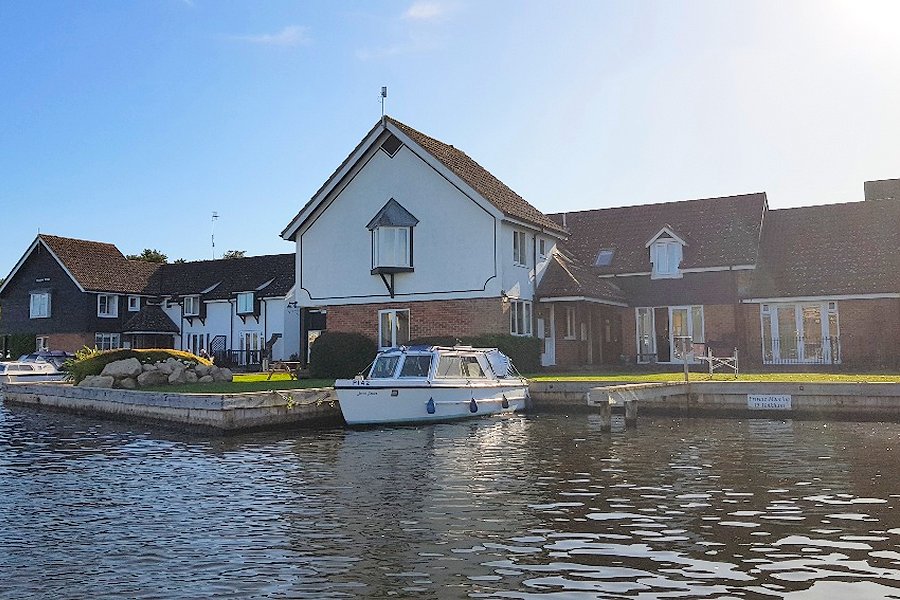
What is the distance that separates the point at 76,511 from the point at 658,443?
11743mm

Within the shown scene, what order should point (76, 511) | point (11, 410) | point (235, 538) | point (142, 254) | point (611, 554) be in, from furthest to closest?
point (142, 254) < point (11, 410) < point (76, 511) < point (235, 538) < point (611, 554)

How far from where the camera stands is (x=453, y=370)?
80.6 ft

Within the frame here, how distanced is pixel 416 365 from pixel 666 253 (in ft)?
60.3

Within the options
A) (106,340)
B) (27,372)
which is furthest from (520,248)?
(106,340)

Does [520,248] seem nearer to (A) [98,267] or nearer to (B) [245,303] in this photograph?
(B) [245,303]

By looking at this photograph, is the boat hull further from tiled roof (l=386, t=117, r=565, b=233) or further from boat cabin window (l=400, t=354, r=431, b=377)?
tiled roof (l=386, t=117, r=565, b=233)

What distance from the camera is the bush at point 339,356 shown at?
3281cm

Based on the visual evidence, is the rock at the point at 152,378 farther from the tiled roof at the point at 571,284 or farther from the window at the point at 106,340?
the window at the point at 106,340

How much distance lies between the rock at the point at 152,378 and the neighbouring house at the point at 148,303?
21605mm

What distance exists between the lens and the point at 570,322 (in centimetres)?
3619

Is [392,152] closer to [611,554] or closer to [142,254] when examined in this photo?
[611,554]

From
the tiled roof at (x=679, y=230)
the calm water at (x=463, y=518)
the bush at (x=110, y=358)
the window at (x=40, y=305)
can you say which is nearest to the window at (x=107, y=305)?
the window at (x=40, y=305)

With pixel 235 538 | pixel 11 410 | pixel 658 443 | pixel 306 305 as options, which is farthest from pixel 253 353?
pixel 235 538

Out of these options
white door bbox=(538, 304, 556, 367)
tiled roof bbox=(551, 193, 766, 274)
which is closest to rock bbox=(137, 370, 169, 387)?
white door bbox=(538, 304, 556, 367)
